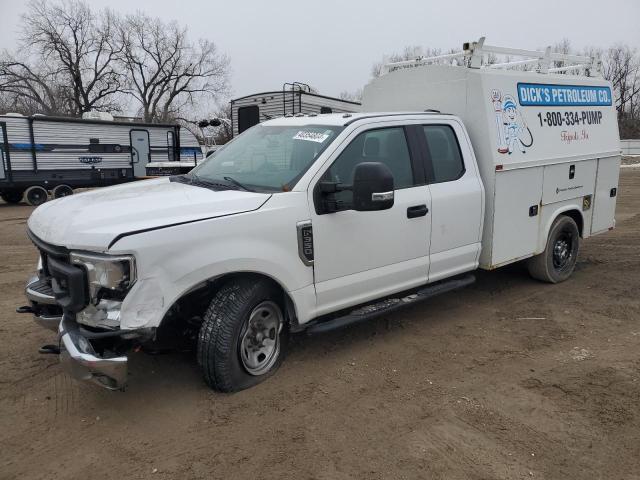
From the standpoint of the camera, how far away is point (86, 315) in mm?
3225

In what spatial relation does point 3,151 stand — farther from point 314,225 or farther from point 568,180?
point 568,180

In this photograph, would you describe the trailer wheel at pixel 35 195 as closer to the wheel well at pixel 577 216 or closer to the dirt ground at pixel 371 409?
the dirt ground at pixel 371 409

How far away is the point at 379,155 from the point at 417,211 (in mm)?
575

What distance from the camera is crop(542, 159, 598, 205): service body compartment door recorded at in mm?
5938

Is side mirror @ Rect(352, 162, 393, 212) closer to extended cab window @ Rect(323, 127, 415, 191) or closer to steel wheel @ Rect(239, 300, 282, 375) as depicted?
extended cab window @ Rect(323, 127, 415, 191)

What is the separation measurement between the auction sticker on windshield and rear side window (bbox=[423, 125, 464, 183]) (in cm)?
112

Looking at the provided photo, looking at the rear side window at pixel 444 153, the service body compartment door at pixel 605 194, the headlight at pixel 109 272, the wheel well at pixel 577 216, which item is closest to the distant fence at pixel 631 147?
the service body compartment door at pixel 605 194

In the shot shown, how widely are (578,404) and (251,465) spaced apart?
2.21 metres

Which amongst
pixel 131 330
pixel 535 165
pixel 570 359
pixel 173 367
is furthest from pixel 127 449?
pixel 535 165

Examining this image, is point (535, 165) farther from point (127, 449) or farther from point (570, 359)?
point (127, 449)

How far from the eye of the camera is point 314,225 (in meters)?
3.89

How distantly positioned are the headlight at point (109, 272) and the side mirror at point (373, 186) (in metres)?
1.55

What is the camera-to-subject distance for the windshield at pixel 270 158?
4.05 meters

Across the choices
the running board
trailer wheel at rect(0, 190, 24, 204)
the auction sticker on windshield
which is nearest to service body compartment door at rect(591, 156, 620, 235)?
the running board
